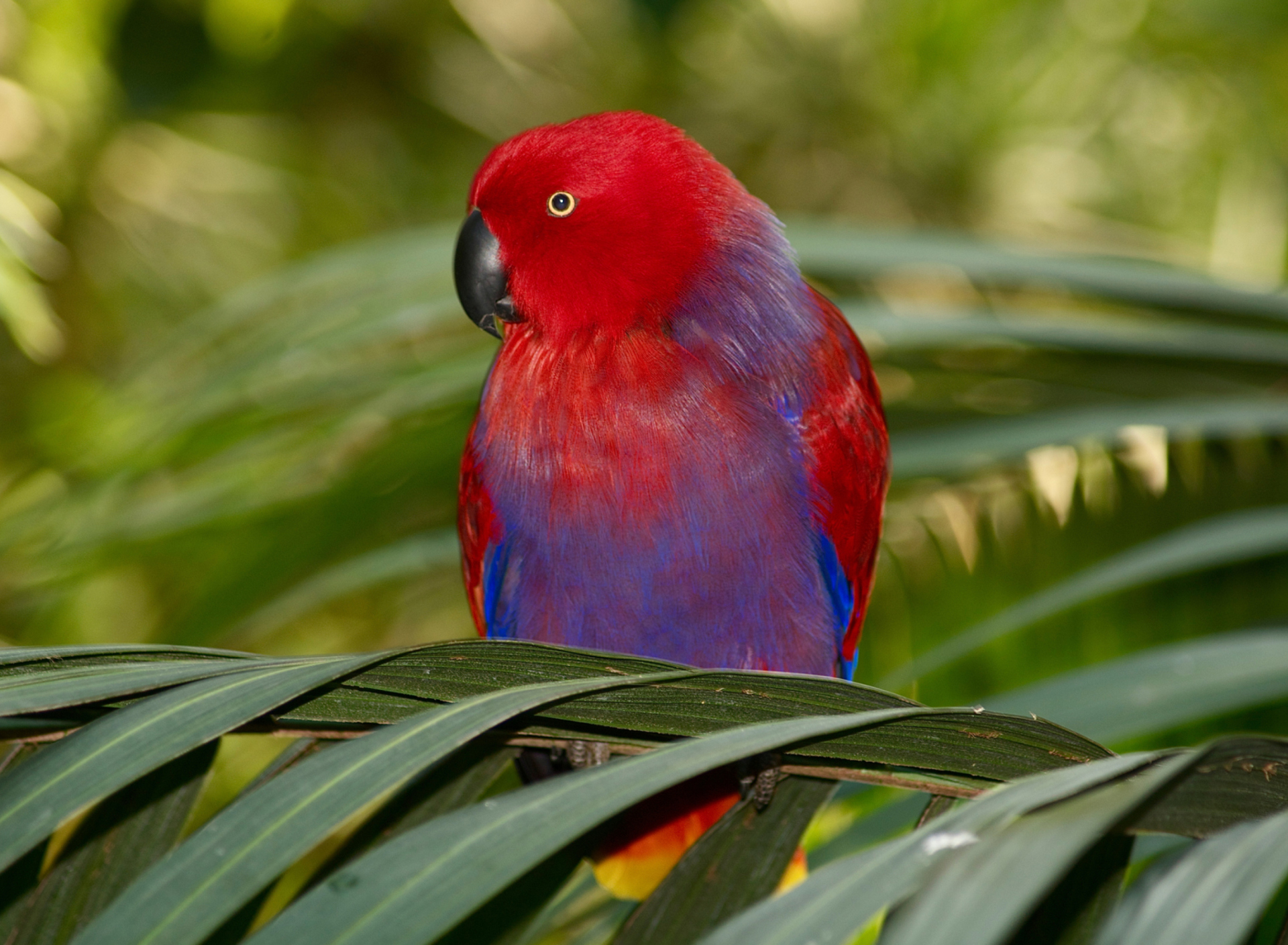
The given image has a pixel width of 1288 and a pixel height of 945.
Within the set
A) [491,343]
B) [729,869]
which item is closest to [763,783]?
[729,869]

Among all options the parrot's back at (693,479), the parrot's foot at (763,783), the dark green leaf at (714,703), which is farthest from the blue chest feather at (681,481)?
the dark green leaf at (714,703)

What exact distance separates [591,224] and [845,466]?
33cm

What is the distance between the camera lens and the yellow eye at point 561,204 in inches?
41.8

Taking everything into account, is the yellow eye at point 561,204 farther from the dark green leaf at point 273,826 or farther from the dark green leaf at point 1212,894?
the dark green leaf at point 1212,894

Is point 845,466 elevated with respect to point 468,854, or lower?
elevated

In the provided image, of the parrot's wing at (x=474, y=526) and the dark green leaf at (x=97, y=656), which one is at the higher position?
the parrot's wing at (x=474, y=526)

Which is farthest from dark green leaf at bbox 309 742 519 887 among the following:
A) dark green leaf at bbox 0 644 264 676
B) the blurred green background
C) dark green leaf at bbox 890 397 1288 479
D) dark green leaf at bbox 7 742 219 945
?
dark green leaf at bbox 890 397 1288 479

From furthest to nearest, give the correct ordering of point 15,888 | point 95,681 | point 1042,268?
point 1042,268 → point 15,888 → point 95,681

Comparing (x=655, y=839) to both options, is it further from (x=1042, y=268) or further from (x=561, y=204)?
(x=1042, y=268)

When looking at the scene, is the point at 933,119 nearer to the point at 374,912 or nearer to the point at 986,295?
the point at 986,295

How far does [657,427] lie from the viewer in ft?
3.16

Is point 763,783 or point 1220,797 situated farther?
point 763,783

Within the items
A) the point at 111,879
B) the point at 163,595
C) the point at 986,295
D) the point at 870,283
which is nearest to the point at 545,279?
the point at 111,879

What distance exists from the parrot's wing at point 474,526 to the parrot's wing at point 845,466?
1.03ft
